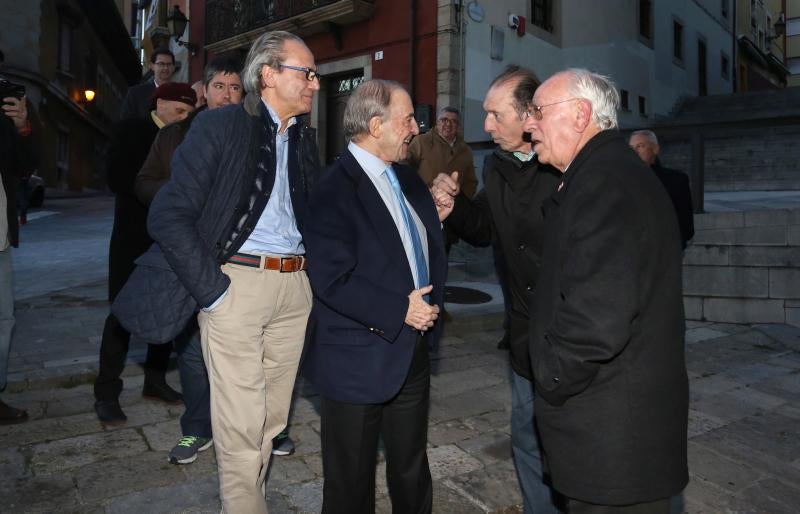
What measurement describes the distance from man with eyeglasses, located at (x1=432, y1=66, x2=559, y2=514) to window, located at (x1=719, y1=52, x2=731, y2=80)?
93.7 feet

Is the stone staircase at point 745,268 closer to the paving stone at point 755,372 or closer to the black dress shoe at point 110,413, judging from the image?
the paving stone at point 755,372

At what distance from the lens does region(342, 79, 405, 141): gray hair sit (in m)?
2.21

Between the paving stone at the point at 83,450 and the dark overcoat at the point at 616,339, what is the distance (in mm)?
2575

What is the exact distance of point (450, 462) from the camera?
10.8 ft

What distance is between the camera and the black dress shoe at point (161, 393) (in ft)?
13.5

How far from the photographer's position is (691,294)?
7.38 meters

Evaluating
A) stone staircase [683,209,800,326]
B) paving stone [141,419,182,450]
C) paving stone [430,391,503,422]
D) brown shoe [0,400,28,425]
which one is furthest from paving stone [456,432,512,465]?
stone staircase [683,209,800,326]

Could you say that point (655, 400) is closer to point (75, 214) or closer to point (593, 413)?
point (593, 413)

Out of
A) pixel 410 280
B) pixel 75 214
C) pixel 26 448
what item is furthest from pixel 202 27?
pixel 410 280

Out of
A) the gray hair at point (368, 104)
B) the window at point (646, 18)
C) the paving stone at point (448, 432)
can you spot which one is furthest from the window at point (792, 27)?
the gray hair at point (368, 104)

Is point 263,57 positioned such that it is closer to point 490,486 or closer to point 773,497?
point 490,486

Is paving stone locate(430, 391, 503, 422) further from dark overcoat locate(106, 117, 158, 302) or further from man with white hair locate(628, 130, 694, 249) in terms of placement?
man with white hair locate(628, 130, 694, 249)

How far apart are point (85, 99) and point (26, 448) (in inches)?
1298

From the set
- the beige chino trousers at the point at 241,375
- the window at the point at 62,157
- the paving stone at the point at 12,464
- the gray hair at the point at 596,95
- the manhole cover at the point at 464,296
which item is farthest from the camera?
the window at the point at 62,157
